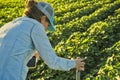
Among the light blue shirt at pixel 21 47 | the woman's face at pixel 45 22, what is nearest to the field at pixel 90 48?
the woman's face at pixel 45 22

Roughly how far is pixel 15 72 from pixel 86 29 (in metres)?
8.89

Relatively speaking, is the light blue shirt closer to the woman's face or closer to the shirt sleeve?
the shirt sleeve

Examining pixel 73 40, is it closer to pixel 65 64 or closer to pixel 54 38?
pixel 54 38

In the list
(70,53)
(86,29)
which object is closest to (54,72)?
(70,53)

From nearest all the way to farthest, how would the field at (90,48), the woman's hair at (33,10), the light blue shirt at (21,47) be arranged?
the light blue shirt at (21,47) < the woman's hair at (33,10) < the field at (90,48)

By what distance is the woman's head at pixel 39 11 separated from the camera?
12.6ft

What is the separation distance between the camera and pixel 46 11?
12.7 ft

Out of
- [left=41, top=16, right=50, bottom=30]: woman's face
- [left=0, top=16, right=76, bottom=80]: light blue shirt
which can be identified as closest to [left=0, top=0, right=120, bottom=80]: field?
[left=41, top=16, right=50, bottom=30]: woman's face

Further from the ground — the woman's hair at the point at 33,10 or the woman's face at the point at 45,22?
the woman's hair at the point at 33,10

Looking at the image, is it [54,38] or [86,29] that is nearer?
[54,38]

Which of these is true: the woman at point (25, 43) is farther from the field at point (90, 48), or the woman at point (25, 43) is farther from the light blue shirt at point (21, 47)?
the field at point (90, 48)

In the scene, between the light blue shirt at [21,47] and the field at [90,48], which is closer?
the light blue shirt at [21,47]

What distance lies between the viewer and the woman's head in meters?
3.85

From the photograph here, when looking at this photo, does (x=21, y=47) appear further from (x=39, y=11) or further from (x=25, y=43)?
(x=39, y=11)
